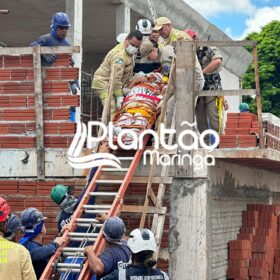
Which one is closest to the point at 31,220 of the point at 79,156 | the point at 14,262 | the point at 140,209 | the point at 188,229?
the point at 14,262

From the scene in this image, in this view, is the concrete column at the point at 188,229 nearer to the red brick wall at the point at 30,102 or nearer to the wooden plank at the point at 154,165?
the wooden plank at the point at 154,165

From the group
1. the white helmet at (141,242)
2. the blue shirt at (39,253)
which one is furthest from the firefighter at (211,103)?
the white helmet at (141,242)

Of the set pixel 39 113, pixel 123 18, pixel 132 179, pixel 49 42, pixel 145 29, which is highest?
pixel 123 18

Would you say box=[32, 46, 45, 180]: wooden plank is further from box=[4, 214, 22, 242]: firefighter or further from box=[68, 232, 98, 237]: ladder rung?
box=[4, 214, 22, 242]: firefighter

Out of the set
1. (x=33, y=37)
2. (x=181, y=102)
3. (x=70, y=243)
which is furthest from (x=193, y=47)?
(x=33, y=37)

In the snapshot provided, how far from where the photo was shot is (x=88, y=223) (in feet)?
26.5

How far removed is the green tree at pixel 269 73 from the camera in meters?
36.6

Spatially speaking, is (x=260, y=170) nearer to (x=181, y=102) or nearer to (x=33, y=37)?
(x=181, y=102)

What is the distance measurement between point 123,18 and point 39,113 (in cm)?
546

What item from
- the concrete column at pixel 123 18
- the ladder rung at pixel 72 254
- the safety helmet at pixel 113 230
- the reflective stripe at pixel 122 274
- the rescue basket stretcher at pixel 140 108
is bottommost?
the ladder rung at pixel 72 254

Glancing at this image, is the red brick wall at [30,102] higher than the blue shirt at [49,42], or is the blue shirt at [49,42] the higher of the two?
the blue shirt at [49,42]

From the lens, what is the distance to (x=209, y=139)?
943 centimetres

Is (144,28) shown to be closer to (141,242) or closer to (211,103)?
(211,103)

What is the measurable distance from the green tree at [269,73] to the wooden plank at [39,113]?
26601mm
